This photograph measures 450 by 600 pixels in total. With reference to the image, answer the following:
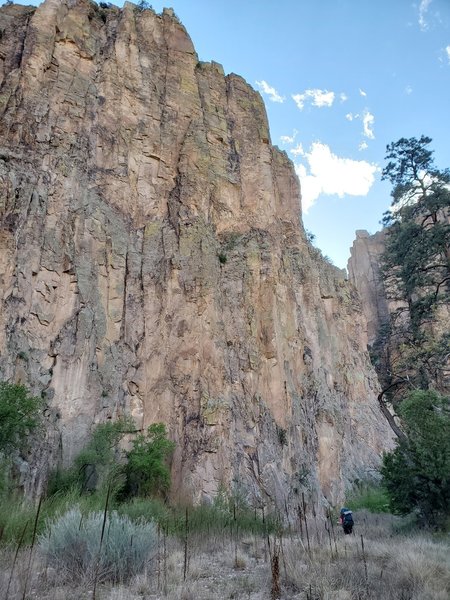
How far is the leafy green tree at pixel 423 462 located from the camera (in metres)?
13.4

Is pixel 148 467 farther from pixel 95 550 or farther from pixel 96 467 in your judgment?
pixel 95 550

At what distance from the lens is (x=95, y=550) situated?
271 inches

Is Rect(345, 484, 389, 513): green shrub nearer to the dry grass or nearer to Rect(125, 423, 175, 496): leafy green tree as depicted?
Rect(125, 423, 175, 496): leafy green tree

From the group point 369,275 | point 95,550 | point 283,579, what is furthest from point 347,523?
point 369,275

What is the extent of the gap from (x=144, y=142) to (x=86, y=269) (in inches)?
445

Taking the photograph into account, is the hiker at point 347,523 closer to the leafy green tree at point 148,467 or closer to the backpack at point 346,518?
the backpack at point 346,518

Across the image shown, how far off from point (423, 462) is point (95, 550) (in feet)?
35.8

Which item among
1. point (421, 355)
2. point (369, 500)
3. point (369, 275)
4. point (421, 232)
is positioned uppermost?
point (369, 275)

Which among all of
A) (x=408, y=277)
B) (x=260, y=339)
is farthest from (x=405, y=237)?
(x=260, y=339)

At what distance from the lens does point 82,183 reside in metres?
24.8

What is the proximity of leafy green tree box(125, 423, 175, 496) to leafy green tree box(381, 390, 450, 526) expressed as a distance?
30.5 feet

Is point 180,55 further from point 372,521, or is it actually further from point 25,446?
point 372,521

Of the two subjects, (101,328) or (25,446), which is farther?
(101,328)

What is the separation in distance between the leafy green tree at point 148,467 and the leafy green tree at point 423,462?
9308mm
